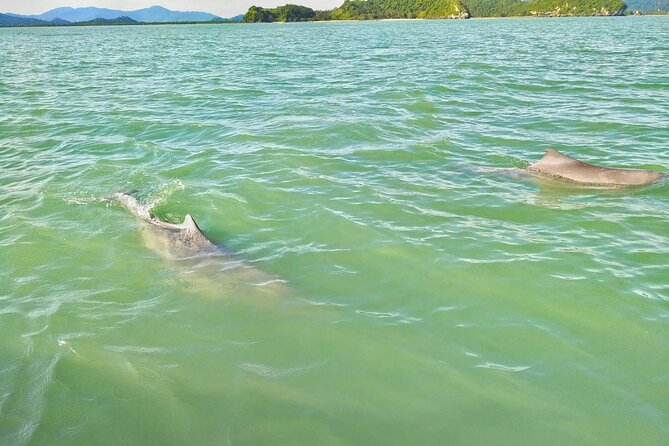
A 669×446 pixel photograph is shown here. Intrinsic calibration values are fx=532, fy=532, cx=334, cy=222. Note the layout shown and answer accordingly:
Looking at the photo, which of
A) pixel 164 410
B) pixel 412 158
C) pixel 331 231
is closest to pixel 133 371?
pixel 164 410

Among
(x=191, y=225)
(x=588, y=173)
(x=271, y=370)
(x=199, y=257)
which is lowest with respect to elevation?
(x=271, y=370)

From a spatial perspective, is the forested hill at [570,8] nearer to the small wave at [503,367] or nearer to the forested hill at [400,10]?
the forested hill at [400,10]

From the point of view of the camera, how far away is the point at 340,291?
5.90 m

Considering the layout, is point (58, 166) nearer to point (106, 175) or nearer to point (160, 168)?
point (106, 175)

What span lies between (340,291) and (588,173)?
18.1 feet

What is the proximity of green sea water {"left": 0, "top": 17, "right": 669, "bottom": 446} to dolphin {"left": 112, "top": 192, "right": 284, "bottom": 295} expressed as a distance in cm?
5

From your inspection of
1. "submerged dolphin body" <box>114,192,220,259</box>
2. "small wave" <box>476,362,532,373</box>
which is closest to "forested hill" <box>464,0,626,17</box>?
"submerged dolphin body" <box>114,192,220,259</box>

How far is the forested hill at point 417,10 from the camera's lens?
529 feet

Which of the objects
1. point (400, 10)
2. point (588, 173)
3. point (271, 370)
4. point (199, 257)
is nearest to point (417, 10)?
point (400, 10)

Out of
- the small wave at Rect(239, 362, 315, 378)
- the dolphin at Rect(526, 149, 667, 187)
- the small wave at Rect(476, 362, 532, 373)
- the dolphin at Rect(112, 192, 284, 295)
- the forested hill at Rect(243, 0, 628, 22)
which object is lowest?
the small wave at Rect(239, 362, 315, 378)

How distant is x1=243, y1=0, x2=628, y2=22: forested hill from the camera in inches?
6348

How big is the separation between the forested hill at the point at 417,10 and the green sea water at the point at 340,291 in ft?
522

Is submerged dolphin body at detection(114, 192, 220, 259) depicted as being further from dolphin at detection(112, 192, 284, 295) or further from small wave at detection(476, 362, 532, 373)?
small wave at detection(476, 362, 532, 373)

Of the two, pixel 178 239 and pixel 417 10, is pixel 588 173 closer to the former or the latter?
pixel 178 239
